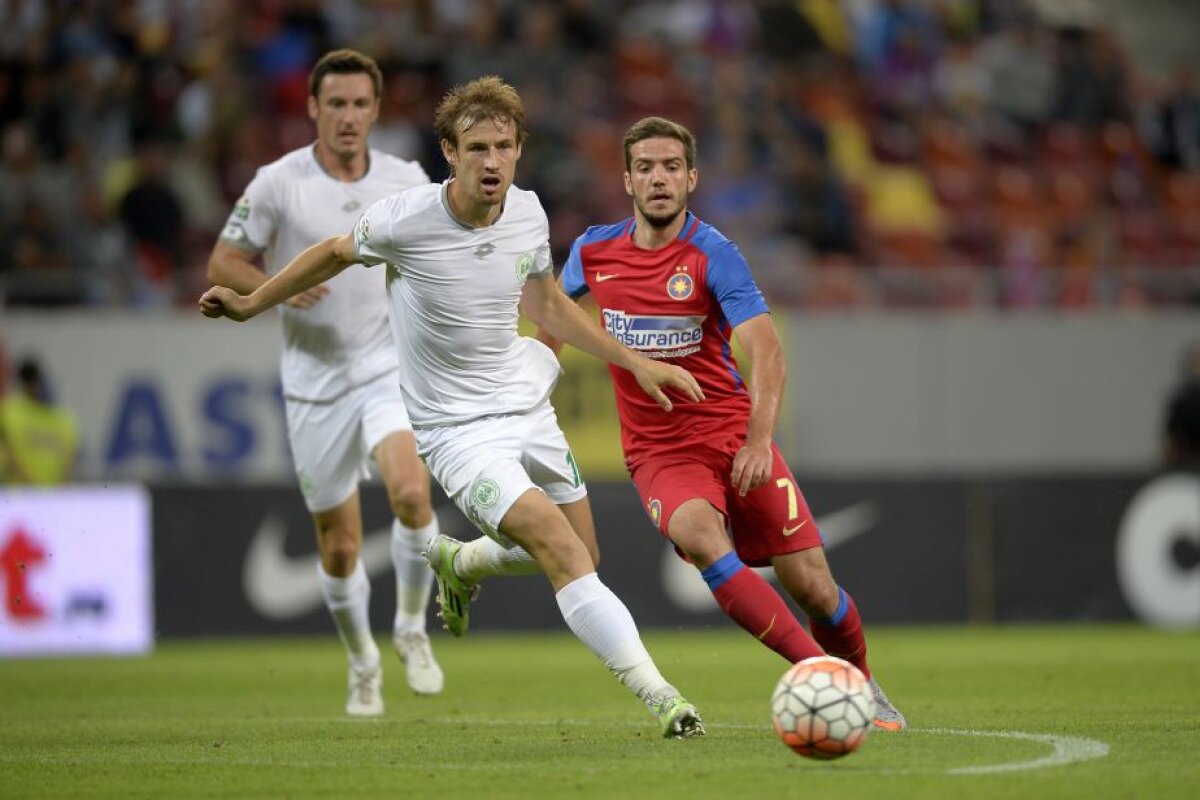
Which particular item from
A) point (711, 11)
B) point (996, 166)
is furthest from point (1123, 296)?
point (711, 11)

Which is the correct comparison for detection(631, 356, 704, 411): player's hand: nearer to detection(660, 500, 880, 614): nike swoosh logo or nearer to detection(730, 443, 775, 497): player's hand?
detection(730, 443, 775, 497): player's hand

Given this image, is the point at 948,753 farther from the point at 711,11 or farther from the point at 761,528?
the point at 711,11

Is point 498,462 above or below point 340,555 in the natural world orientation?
above

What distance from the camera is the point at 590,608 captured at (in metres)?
7.04

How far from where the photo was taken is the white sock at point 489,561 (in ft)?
25.8

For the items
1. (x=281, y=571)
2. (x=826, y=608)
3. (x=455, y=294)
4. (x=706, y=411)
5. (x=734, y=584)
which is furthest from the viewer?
(x=281, y=571)

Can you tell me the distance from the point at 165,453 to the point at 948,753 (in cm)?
1142

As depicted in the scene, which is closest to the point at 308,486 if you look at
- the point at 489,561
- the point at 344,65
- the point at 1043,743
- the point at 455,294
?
the point at 489,561

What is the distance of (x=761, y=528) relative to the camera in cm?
758

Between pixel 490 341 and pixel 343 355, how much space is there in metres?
1.90

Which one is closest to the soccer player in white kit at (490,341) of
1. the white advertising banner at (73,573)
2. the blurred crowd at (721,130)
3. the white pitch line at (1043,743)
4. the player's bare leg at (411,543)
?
the white pitch line at (1043,743)

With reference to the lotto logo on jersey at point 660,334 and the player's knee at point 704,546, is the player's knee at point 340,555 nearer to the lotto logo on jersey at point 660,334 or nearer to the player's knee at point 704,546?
the lotto logo on jersey at point 660,334

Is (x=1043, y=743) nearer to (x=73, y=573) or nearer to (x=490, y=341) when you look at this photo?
(x=490, y=341)

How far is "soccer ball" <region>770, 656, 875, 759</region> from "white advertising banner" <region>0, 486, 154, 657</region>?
914 centimetres
